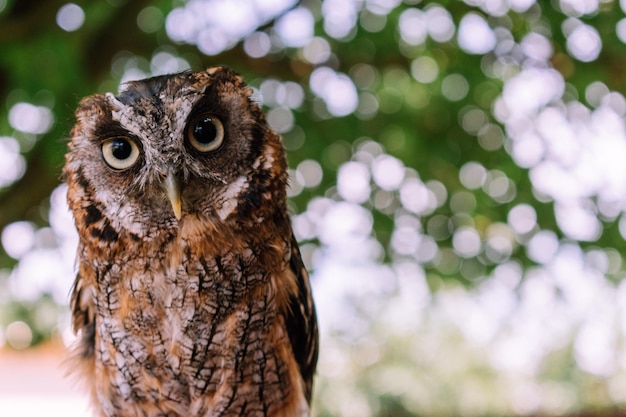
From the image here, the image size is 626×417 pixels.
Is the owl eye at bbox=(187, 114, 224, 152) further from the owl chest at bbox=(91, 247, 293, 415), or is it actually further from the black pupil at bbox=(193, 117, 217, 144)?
the owl chest at bbox=(91, 247, 293, 415)

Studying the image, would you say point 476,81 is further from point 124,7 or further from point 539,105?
point 124,7

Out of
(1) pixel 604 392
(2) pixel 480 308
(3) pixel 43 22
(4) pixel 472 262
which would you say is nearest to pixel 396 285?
(4) pixel 472 262

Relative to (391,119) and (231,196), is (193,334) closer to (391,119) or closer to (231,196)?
(231,196)

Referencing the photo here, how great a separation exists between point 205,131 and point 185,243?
0.25 meters

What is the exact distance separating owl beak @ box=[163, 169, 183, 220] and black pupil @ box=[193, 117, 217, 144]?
115 millimetres

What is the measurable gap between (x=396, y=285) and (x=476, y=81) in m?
1.45

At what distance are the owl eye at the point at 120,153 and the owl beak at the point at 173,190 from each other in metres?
Answer: 0.12

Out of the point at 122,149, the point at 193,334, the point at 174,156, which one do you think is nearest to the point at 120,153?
the point at 122,149

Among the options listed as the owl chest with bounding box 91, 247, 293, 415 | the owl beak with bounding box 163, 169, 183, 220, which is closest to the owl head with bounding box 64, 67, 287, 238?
the owl beak with bounding box 163, 169, 183, 220

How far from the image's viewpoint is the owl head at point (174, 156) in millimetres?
1234

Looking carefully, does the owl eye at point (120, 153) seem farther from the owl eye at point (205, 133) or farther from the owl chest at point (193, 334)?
the owl chest at point (193, 334)

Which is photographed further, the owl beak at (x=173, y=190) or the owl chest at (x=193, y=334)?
the owl chest at (x=193, y=334)

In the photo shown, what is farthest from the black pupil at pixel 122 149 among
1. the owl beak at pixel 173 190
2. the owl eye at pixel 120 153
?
the owl beak at pixel 173 190

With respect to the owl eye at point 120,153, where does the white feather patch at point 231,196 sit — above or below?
below
